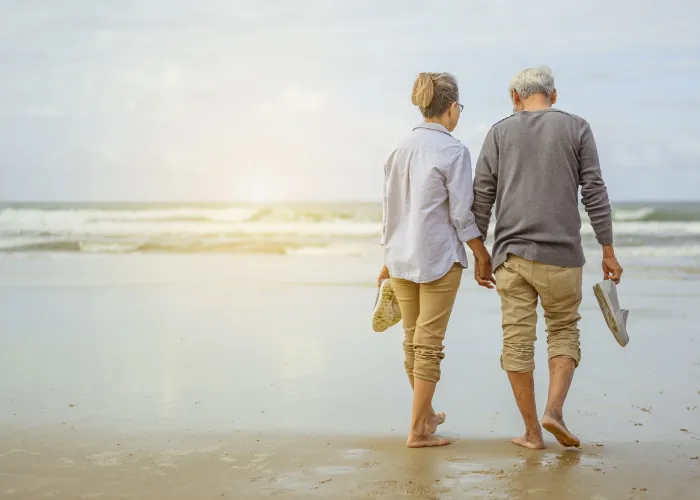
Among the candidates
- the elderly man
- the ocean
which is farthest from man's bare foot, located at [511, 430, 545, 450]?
the ocean

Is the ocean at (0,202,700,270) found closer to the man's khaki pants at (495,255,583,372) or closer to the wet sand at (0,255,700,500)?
the wet sand at (0,255,700,500)

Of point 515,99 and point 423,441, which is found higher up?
point 515,99

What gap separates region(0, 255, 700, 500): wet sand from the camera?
9.96 ft

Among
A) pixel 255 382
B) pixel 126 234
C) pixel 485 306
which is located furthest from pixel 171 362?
pixel 126 234

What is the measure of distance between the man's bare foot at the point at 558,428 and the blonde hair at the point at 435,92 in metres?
1.34

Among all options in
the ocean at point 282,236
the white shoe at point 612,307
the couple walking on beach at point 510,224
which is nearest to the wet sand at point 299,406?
the couple walking on beach at point 510,224

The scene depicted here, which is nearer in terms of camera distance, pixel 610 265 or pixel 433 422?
pixel 610 265

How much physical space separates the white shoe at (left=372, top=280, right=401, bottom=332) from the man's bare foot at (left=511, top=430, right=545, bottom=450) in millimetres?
782

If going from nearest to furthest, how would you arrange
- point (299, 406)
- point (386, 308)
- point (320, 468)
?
point (320, 468) → point (386, 308) → point (299, 406)

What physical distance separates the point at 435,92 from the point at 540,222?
2.35ft

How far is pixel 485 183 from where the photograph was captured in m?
3.56

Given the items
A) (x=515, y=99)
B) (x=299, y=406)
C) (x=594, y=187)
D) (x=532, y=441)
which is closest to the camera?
(x=594, y=187)

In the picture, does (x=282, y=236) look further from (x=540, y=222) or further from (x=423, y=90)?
(x=540, y=222)

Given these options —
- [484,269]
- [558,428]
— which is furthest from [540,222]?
[558,428]
